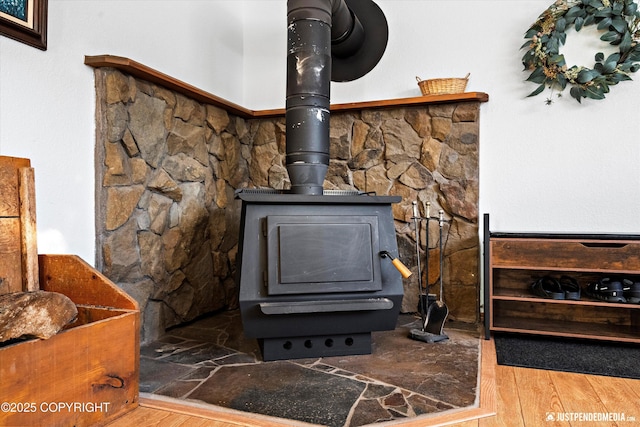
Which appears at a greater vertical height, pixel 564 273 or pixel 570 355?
pixel 564 273

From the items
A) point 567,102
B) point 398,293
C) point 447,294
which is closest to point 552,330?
point 447,294

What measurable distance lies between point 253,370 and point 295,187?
0.84 m

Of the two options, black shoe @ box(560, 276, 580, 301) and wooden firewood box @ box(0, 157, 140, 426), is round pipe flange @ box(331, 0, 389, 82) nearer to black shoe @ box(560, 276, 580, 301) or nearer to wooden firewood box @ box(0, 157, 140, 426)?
black shoe @ box(560, 276, 580, 301)

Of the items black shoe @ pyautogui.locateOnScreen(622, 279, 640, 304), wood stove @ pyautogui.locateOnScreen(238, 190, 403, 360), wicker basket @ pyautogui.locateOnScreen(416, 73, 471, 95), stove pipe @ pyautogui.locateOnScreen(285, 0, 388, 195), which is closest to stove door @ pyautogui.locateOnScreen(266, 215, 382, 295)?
wood stove @ pyautogui.locateOnScreen(238, 190, 403, 360)

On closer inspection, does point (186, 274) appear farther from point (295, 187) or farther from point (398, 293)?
point (398, 293)

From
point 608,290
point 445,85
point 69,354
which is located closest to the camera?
point 69,354

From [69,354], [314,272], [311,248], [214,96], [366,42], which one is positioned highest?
[366,42]

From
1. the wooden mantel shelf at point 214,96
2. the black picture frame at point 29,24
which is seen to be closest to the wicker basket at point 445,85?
the wooden mantel shelf at point 214,96

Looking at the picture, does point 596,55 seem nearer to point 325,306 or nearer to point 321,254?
point 321,254

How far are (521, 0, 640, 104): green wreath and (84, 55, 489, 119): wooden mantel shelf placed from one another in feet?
1.14

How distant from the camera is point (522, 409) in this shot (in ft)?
5.00

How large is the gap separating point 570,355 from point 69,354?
204 cm

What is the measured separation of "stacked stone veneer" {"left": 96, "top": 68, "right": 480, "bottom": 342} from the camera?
2066mm

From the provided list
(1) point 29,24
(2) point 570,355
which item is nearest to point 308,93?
(1) point 29,24
